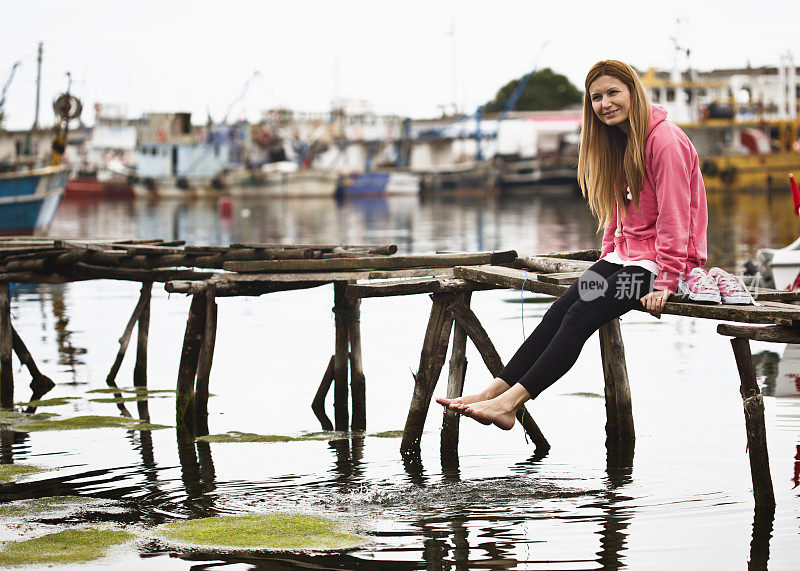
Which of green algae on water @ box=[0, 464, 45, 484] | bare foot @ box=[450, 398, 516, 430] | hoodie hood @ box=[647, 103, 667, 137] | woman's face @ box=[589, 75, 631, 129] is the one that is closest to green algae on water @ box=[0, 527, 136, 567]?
green algae on water @ box=[0, 464, 45, 484]

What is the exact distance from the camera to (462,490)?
27.9 ft

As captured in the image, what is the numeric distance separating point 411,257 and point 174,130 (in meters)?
99.7

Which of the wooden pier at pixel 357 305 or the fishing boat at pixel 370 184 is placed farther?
the fishing boat at pixel 370 184

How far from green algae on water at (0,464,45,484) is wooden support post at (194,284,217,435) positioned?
1.75 meters

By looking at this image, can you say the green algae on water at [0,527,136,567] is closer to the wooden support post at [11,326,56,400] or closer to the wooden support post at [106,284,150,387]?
the wooden support post at [11,326,56,400]

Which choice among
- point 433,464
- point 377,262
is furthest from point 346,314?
point 433,464

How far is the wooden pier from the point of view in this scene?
7500mm

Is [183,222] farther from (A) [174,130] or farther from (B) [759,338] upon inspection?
(B) [759,338]

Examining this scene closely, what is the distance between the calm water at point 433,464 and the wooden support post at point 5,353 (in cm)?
76

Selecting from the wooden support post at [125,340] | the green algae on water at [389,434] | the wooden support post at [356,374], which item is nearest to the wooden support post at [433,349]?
the green algae on water at [389,434]

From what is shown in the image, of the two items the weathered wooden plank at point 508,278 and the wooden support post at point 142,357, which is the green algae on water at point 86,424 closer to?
the wooden support post at point 142,357

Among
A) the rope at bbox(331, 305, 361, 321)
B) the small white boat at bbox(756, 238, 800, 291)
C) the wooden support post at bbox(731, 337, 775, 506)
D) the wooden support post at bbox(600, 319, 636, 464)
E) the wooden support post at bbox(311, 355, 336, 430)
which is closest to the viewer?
the wooden support post at bbox(731, 337, 775, 506)

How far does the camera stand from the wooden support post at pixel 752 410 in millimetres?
7176

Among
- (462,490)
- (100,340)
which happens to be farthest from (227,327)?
(462,490)
